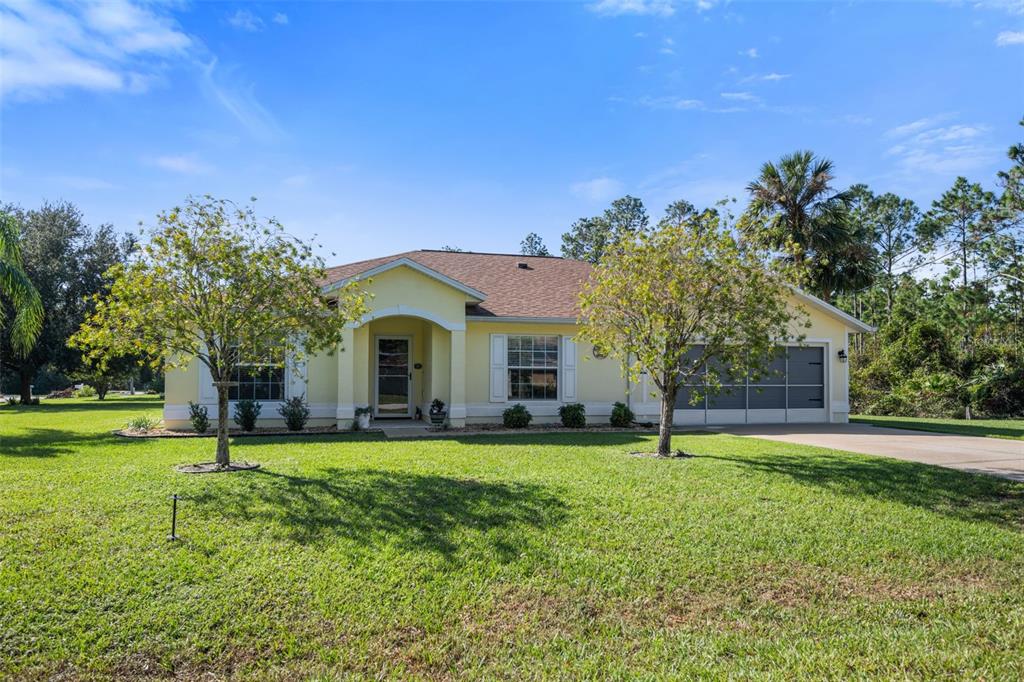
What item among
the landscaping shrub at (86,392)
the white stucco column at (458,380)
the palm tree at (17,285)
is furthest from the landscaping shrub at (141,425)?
the landscaping shrub at (86,392)

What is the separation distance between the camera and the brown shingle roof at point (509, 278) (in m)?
16.4

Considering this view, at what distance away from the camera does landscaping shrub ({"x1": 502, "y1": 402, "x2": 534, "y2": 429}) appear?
15383 mm

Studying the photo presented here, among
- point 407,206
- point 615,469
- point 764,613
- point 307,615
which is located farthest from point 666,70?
point 307,615

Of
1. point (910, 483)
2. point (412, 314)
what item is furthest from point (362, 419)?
point (910, 483)

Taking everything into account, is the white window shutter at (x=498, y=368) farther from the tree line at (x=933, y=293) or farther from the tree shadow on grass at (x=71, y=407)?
the tree shadow on grass at (x=71, y=407)

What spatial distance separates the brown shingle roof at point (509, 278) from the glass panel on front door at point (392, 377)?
91.9 inches

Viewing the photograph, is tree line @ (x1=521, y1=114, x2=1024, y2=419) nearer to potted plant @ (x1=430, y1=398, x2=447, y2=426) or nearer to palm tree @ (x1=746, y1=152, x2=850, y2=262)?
palm tree @ (x1=746, y1=152, x2=850, y2=262)

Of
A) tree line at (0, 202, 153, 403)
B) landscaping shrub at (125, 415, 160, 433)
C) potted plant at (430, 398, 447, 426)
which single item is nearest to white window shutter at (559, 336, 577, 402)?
potted plant at (430, 398, 447, 426)

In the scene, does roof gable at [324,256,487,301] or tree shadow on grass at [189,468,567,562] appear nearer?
tree shadow on grass at [189,468,567,562]

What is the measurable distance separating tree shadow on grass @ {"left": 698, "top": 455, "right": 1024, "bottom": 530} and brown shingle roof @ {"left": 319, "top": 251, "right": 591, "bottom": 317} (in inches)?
273

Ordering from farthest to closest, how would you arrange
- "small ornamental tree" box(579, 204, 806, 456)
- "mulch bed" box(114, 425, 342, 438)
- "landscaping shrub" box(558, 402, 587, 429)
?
1. "landscaping shrub" box(558, 402, 587, 429)
2. "mulch bed" box(114, 425, 342, 438)
3. "small ornamental tree" box(579, 204, 806, 456)

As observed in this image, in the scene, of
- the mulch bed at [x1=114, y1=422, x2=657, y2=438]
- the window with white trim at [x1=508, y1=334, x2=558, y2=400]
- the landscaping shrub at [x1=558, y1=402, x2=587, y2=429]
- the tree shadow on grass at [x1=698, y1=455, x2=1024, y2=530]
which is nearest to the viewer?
the tree shadow on grass at [x1=698, y1=455, x2=1024, y2=530]

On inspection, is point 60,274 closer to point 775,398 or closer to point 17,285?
point 17,285

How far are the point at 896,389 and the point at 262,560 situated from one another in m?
27.3
